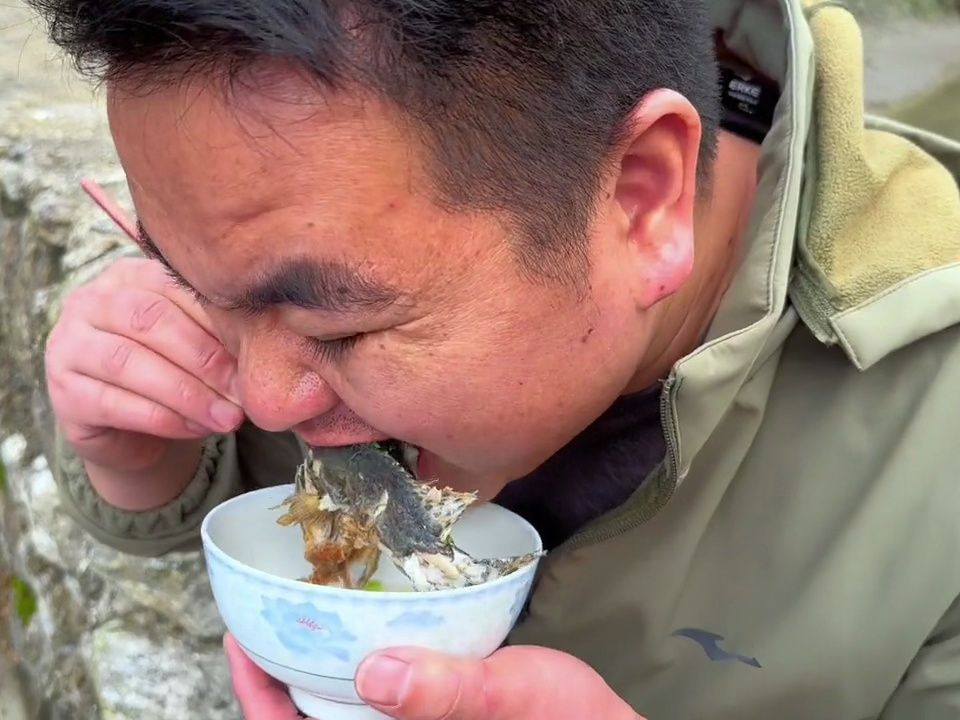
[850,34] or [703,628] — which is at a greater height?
[850,34]

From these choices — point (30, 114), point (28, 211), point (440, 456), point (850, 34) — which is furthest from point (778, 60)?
point (30, 114)

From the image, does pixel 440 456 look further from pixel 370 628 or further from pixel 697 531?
pixel 697 531

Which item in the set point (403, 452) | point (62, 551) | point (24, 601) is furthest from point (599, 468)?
point (24, 601)

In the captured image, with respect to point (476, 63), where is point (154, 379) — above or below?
below

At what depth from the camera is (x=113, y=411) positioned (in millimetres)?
1455

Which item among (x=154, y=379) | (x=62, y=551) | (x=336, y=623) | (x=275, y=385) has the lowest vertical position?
(x=62, y=551)

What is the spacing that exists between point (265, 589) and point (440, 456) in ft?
0.81

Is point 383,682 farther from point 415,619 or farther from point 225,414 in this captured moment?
point 225,414

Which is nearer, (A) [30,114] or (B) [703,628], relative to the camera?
(B) [703,628]

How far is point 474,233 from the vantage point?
1.05 meters

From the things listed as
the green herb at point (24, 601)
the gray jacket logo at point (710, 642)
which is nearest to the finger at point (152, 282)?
the gray jacket logo at point (710, 642)

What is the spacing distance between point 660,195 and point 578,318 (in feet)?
0.54

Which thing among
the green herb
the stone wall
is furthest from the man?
the green herb

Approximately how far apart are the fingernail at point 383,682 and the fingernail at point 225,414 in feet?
1.54
